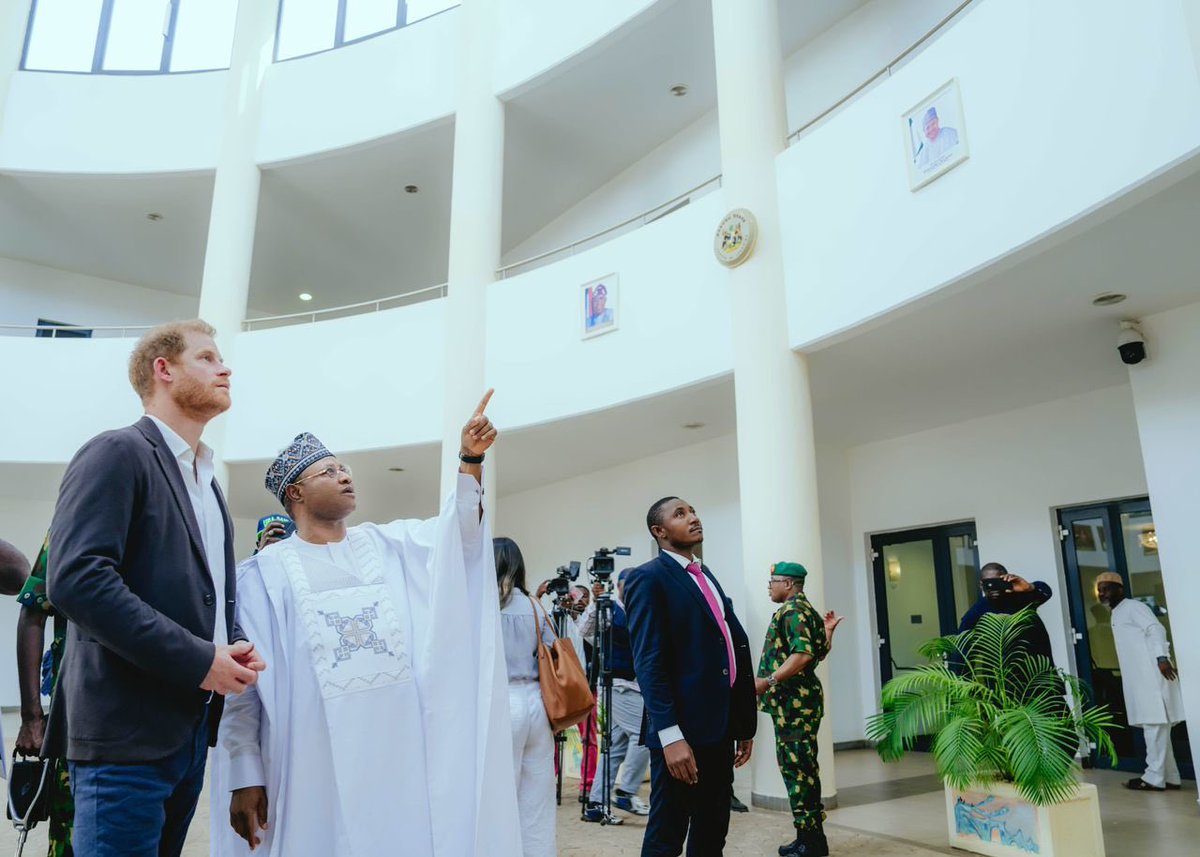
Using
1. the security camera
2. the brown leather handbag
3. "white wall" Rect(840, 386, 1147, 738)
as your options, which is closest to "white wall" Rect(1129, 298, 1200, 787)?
→ the security camera

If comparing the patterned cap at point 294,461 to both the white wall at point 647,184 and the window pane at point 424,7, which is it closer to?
the white wall at point 647,184

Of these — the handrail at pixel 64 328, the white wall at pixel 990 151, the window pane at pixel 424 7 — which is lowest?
the white wall at pixel 990 151

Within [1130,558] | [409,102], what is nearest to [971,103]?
[1130,558]

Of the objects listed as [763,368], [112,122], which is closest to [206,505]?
[763,368]

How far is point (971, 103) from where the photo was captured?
5430 mm

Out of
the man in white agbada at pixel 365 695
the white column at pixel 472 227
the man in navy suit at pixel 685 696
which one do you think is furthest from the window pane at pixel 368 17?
the man in white agbada at pixel 365 695

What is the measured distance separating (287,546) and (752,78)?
612 cm

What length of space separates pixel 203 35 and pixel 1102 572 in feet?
46.1

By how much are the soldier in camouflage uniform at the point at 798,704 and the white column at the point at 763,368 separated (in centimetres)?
127

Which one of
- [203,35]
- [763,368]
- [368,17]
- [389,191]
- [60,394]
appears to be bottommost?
[763,368]

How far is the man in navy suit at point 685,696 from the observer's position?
2975 millimetres

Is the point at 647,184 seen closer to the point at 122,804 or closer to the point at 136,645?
the point at 136,645

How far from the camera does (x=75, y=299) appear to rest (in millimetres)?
14672

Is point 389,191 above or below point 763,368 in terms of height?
above
